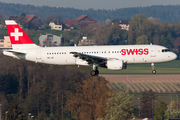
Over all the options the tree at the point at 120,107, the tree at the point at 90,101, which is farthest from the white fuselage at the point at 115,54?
the tree at the point at 90,101

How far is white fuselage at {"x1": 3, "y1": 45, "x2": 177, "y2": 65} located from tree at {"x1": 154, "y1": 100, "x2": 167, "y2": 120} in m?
44.1

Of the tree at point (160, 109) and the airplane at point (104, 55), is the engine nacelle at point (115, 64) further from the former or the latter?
the tree at point (160, 109)

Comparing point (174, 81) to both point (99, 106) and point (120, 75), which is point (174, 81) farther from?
point (99, 106)

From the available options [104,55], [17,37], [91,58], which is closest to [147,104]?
[104,55]

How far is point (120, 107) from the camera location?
3674 inches

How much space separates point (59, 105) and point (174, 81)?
38.1m

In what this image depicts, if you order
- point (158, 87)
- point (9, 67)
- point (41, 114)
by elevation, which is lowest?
point (41, 114)

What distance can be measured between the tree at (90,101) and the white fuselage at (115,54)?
44.7 metres

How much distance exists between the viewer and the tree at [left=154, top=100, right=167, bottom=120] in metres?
94.2

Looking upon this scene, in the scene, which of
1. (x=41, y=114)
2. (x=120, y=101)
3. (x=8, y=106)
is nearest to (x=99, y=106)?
(x=120, y=101)

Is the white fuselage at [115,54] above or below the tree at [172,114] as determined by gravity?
above

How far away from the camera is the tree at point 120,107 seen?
91.4 meters

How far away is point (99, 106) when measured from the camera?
97.4 meters

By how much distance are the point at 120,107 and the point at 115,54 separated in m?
43.8
